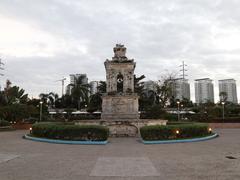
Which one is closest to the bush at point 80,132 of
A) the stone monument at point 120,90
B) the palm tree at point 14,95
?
the stone monument at point 120,90

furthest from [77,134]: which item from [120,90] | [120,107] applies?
[120,90]

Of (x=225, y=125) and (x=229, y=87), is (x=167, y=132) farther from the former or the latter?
(x=229, y=87)

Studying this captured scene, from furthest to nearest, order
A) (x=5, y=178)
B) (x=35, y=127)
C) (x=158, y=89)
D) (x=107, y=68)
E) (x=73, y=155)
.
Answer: (x=158, y=89) → (x=107, y=68) → (x=35, y=127) → (x=73, y=155) → (x=5, y=178)

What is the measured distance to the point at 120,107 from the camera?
935 inches

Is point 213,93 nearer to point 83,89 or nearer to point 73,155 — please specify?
point 83,89

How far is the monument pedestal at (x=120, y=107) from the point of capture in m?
23.5

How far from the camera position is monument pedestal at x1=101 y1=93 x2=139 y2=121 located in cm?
2355

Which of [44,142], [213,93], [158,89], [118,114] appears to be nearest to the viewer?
[44,142]

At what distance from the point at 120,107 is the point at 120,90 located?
2.51 m

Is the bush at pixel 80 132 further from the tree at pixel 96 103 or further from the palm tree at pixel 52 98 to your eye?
the palm tree at pixel 52 98

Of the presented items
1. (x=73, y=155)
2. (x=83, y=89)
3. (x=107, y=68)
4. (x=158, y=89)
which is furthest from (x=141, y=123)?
(x=83, y=89)

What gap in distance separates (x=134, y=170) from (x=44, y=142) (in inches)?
397

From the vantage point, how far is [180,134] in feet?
59.2

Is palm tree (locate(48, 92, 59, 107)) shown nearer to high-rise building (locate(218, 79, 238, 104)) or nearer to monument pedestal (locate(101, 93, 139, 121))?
monument pedestal (locate(101, 93, 139, 121))
